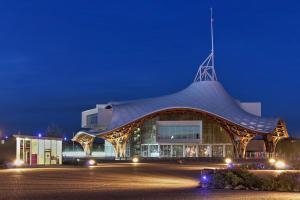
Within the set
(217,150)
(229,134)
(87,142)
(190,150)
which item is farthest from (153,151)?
(87,142)

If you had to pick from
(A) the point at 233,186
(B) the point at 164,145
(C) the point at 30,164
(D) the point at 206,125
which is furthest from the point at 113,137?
(A) the point at 233,186

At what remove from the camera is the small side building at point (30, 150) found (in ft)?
172

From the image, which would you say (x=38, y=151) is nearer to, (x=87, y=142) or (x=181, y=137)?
(x=181, y=137)

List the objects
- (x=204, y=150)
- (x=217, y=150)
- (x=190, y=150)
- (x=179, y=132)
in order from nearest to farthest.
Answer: (x=217, y=150), (x=204, y=150), (x=190, y=150), (x=179, y=132)

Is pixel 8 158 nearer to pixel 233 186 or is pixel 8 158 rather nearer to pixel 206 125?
pixel 233 186

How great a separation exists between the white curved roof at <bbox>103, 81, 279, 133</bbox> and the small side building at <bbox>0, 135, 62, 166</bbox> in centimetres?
3329

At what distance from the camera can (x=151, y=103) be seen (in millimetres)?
95625

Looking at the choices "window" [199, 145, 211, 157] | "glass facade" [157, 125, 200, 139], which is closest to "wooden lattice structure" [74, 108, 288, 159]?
"glass facade" [157, 125, 200, 139]

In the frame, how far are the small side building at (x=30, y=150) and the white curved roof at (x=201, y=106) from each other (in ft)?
109

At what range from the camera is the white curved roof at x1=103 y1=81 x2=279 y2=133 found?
292ft

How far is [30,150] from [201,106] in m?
42.2

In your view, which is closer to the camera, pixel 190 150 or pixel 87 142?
pixel 190 150

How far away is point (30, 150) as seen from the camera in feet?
180

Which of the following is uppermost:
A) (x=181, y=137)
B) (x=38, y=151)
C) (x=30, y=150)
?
(x=181, y=137)
